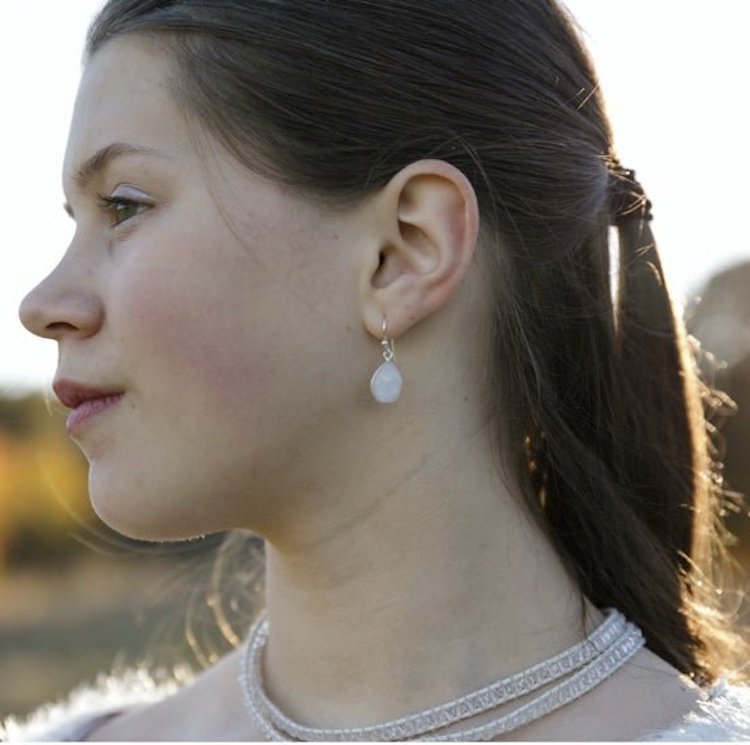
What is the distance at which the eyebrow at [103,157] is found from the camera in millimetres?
2323

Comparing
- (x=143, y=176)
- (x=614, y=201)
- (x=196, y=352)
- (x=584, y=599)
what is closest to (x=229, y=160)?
(x=143, y=176)

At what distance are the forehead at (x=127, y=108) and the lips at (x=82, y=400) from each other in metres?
0.38

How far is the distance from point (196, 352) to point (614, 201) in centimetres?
90

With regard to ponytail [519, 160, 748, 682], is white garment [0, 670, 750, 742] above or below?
below

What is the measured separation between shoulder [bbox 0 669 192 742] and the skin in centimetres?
79

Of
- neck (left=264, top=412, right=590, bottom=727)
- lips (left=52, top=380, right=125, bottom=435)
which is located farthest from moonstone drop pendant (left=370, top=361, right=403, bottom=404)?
lips (left=52, top=380, right=125, bottom=435)

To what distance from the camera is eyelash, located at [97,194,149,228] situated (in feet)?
7.68

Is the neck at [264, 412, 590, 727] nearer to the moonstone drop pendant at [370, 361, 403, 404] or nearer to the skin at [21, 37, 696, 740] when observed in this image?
the skin at [21, 37, 696, 740]

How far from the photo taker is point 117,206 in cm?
237

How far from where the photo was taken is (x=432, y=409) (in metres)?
2.37

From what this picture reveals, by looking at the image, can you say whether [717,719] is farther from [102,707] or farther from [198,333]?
[102,707]

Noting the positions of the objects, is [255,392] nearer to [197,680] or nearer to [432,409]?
[432,409]

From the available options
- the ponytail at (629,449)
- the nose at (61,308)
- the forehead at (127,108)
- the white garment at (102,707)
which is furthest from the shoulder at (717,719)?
the forehead at (127,108)

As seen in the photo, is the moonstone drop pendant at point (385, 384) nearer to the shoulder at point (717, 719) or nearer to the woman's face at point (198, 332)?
the woman's face at point (198, 332)
